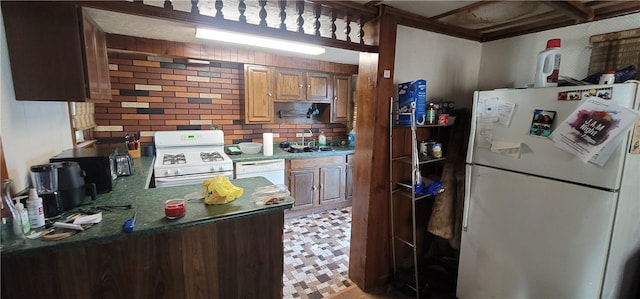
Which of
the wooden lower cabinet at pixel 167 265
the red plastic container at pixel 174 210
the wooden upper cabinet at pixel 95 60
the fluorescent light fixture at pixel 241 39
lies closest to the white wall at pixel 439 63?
the fluorescent light fixture at pixel 241 39

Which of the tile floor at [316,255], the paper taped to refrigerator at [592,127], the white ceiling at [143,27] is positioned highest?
the white ceiling at [143,27]

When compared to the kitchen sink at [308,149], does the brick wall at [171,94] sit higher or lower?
higher

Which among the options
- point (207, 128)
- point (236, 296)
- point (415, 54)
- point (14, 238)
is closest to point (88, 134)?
point (207, 128)

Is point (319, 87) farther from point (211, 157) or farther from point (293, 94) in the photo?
point (211, 157)

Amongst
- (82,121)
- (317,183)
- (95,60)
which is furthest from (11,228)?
(317,183)

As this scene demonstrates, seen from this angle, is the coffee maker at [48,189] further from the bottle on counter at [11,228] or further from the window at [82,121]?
the window at [82,121]

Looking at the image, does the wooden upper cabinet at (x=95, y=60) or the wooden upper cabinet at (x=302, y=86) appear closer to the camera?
the wooden upper cabinet at (x=95, y=60)

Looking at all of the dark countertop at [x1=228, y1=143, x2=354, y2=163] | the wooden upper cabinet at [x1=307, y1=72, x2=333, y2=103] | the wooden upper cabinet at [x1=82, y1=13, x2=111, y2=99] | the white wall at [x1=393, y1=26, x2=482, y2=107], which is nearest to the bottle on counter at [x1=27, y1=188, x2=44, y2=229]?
the wooden upper cabinet at [x1=82, y1=13, x2=111, y2=99]

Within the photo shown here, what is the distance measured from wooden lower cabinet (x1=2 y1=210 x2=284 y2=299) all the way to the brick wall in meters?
2.23

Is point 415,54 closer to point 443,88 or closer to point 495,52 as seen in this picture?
point 443,88

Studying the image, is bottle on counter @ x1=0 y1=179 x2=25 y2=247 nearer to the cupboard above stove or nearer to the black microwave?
the black microwave

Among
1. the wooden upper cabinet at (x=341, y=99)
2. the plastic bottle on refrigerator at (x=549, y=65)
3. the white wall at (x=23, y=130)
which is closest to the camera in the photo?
the white wall at (x=23, y=130)

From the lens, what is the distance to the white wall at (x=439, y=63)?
2.08 m

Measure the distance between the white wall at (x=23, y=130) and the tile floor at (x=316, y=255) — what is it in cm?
182
